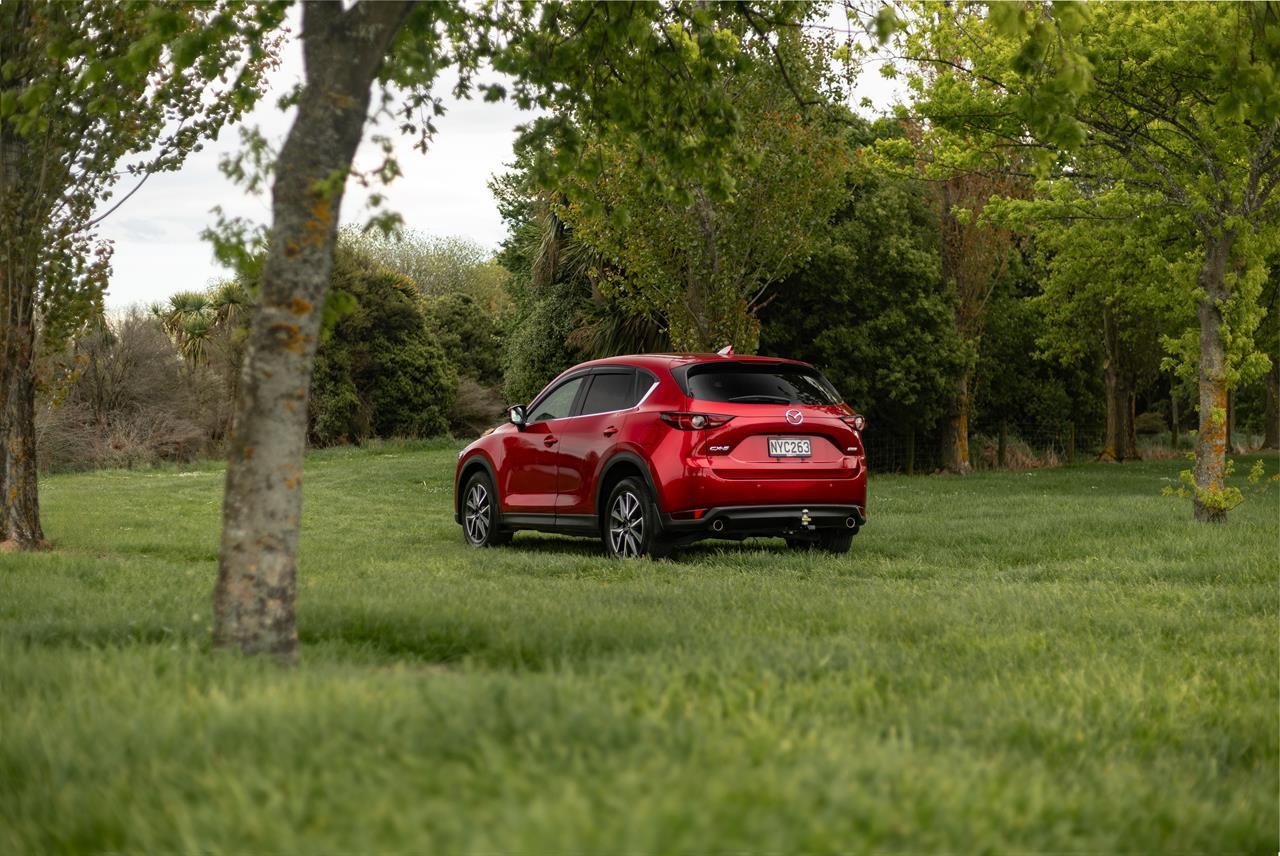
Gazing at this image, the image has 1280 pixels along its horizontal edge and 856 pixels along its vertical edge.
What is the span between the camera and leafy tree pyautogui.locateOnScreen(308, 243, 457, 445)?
44094mm

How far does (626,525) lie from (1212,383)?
26.0ft

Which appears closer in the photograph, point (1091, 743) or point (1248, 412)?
point (1091, 743)

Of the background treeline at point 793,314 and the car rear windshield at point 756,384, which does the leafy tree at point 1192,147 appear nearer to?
the background treeline at point 793,314

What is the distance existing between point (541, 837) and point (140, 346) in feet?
135

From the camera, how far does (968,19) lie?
1869 cm

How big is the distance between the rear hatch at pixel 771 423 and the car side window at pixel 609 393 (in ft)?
2.52

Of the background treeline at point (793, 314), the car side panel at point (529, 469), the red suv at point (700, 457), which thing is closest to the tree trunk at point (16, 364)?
the background treeline at point (793, 314)

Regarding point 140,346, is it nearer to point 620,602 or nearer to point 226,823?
point 620,602

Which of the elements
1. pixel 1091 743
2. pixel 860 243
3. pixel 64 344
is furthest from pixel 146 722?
pixel 860 243

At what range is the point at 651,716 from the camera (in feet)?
12.0

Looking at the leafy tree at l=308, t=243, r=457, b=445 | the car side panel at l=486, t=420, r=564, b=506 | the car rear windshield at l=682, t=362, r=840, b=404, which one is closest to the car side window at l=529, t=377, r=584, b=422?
the car side panel at l=486, t=420, r=564, b=506

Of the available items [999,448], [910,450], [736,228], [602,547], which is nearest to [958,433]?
[910,450]

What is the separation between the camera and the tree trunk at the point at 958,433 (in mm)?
31406

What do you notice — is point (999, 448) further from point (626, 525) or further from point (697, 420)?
point (697, 420)
